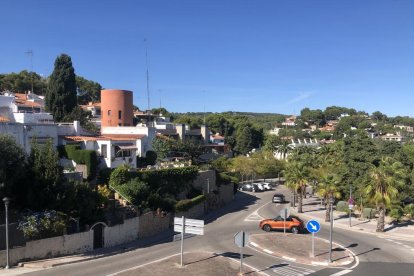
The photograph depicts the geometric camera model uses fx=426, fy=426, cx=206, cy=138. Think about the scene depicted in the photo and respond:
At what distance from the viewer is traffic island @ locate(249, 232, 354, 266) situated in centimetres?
2366

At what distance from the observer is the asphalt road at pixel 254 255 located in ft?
69.2

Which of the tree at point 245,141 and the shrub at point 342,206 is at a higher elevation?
the tree at point 245,141

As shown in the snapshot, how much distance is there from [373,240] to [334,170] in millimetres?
21811

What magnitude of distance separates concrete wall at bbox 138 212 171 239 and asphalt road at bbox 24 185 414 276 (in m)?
1.51

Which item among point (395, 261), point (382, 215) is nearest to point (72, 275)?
point (395, 261)

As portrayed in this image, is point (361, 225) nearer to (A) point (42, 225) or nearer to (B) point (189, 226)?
(B) point (189, 226)

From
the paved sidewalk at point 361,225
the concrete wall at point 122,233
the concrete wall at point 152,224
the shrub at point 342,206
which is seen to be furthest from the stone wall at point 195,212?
the shrub at point 342,206

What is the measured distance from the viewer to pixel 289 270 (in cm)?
2138

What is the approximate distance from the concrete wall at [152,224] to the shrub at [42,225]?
704 cm

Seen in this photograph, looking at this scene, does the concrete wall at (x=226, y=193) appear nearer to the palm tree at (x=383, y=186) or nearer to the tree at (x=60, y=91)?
the palm tree at (x=383, y=186)

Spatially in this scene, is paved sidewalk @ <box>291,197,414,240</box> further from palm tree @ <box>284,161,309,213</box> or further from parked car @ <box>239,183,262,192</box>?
parked car @ <box>239,183,262,192</box>

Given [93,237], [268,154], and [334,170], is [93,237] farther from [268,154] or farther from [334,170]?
[268,154]

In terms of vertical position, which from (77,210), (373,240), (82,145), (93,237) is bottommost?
(373,240)

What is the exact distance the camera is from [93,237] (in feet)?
81.2
